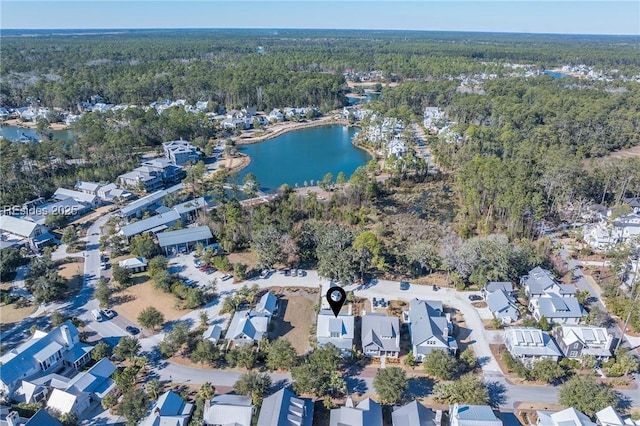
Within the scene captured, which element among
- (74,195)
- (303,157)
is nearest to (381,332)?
(74,195)

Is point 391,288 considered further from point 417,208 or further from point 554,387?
point 417,208

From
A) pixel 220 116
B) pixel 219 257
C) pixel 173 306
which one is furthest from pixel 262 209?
pixel 220 116

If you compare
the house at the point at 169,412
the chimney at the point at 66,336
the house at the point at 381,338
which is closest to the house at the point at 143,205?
the chimney at the point at 66,336

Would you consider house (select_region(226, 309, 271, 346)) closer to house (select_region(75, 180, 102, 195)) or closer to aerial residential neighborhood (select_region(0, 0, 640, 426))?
aerial residential neighborhood (select_region(0, 0, 640, 426))

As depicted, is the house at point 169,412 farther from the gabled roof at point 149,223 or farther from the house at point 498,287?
the house at point 498,287

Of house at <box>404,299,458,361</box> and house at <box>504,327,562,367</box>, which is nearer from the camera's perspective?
house at <box>504,327,562,367</box>

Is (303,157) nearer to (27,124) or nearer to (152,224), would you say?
(152,224)

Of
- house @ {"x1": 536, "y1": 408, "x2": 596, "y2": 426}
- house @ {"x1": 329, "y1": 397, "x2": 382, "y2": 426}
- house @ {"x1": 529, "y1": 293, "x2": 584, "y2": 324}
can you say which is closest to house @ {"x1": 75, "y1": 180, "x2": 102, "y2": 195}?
house @ {"x1": 329, "y1": 397, "x2": 382, "y2": 426}
